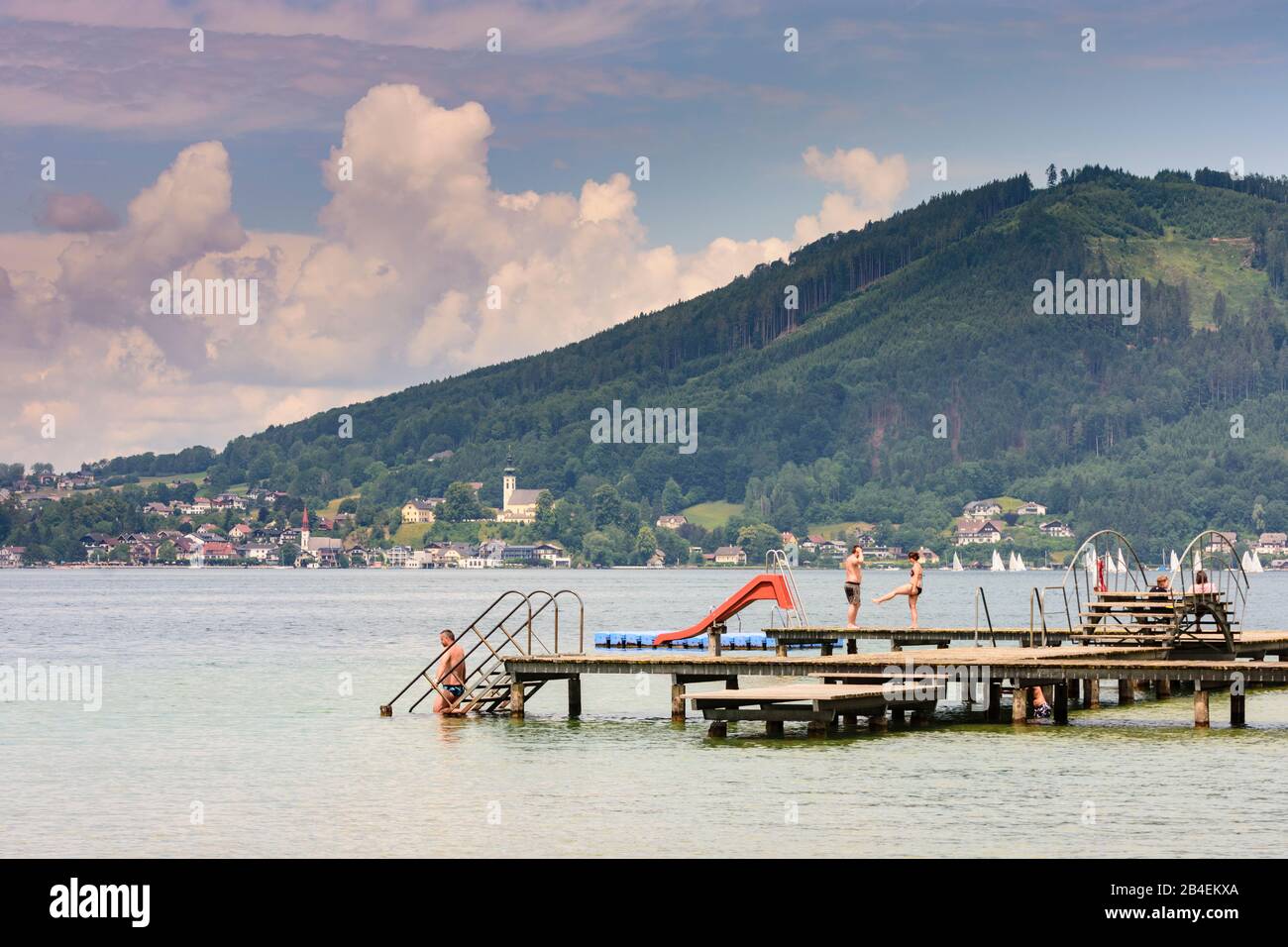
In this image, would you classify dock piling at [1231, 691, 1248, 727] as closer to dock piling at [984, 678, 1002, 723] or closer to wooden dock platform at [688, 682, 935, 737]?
dock piling at [984, 678, 1002, 723]

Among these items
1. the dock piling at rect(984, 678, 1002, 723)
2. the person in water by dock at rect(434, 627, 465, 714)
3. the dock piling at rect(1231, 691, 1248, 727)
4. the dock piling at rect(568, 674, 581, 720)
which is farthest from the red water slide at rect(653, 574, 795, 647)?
the dock piling at rect(1231, 691, 1248, 727)

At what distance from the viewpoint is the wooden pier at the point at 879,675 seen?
132 ft

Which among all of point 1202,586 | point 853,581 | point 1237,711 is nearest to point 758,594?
point 853,581

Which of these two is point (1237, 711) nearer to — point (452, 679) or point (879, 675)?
point (879, 675)

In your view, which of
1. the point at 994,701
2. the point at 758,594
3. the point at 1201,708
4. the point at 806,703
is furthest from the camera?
the point at 758,594

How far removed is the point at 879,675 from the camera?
142 ft

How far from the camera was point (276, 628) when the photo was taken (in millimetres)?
125812

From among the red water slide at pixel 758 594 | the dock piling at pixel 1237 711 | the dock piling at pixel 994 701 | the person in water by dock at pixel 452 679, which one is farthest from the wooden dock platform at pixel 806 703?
the person in water by dock at pixel 452 679

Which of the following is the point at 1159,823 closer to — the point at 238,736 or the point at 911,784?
the point at 911,784

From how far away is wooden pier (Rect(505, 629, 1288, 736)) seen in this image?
132ft
